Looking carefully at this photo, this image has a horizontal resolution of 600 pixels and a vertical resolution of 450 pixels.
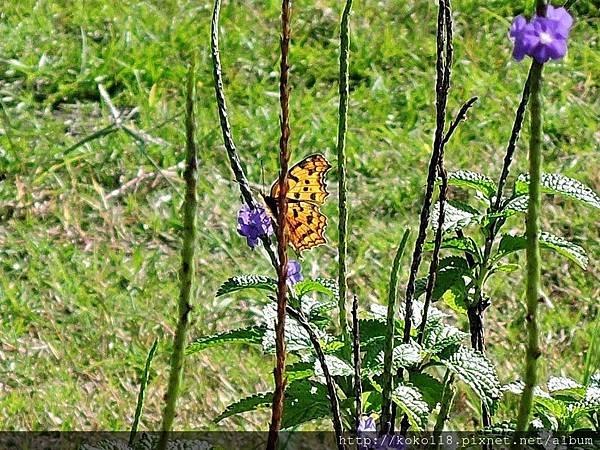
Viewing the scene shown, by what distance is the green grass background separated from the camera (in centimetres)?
276

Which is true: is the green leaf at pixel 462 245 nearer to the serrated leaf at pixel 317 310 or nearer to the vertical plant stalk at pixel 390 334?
the serrated leaf at pixel 317 310

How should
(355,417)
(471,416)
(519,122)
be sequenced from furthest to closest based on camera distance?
(471,416), (519,122), (355,417)

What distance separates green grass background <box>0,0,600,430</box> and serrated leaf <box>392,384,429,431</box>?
54.6 inches

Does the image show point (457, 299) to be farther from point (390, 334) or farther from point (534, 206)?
point (534, 206)

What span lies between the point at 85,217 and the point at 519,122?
7.55 feet

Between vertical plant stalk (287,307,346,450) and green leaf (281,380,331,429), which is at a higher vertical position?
green leaf (281,380,331,429)

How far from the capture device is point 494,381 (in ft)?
3.93

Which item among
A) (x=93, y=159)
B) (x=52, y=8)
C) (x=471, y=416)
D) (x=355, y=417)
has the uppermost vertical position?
(x=52, y=8)

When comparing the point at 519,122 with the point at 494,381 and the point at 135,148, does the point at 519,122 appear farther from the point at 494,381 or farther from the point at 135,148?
the point at 135,148

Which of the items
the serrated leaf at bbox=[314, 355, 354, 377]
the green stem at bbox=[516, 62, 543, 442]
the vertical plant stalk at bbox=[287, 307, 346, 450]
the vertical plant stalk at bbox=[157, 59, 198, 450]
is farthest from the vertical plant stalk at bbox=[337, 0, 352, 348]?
the vertical plant stalk at bbox=[157, 59, 198, 450]

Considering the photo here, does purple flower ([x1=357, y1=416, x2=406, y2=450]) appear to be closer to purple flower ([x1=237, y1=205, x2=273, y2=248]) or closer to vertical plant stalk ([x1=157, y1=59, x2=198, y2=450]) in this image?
purple flower ([x1=237, y1=205, x2=273, y2=248])

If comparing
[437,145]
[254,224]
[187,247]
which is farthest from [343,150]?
[187,247]

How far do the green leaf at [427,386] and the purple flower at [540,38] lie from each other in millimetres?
500

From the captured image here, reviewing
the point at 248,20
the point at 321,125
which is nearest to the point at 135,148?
the point at 321,125
